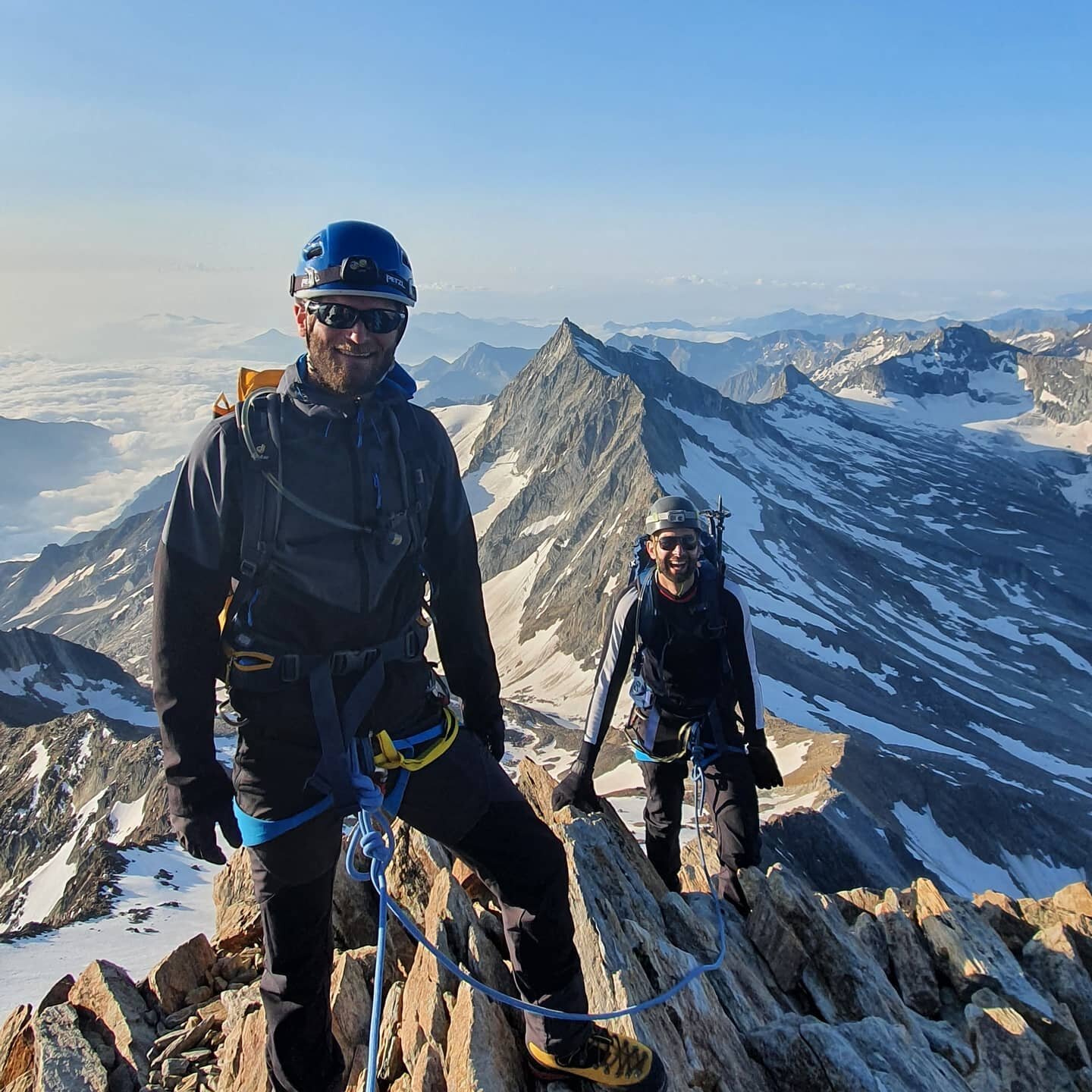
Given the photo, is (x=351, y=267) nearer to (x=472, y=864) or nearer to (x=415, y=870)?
(x=472, y=864)

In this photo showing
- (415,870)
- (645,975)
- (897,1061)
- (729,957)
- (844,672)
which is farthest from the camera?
(844,672)

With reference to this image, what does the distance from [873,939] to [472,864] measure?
7.37 meters

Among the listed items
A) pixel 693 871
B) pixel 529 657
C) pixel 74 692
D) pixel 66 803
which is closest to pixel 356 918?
pixel 693 871

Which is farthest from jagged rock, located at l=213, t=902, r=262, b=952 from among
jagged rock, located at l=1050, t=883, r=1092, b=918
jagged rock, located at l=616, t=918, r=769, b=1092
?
jagged rock, located at l=1050, t=883, r=1092, b=918

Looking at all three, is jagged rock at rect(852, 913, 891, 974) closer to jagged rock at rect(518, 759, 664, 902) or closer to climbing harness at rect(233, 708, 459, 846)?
jagged rock at rect(518, 759, 664, 902)

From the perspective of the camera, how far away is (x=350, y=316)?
5395mm

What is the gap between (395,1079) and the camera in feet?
20.8

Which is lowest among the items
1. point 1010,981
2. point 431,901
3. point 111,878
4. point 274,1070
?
point 111,878

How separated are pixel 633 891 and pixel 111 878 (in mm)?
31681

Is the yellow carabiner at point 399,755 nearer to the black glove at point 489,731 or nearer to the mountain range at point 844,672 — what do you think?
the black glove at point 489,731

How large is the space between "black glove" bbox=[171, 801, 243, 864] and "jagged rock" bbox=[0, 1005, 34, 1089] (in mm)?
4010

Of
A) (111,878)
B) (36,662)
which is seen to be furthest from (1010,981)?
(36,662)

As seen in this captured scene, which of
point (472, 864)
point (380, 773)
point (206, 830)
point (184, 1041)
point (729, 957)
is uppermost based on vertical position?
point (380, 773)

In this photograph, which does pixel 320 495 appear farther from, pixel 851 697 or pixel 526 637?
pixel 526 637
